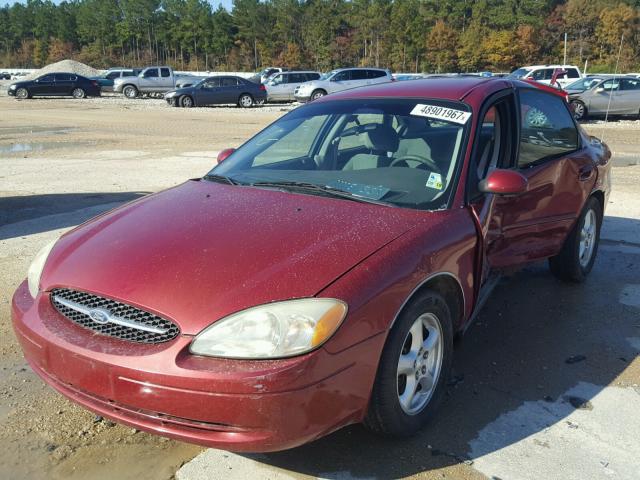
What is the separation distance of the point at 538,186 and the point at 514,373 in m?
1.32

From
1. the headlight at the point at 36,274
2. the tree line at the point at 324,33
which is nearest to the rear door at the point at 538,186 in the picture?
the headlight at the point at 36,274

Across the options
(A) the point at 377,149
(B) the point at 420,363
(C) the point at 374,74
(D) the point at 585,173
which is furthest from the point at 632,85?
(B) the point at 420,363

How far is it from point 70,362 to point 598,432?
2490 mm

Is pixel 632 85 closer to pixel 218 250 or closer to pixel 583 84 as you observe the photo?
pixel 583 84

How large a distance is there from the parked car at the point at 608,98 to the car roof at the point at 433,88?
1941 cm

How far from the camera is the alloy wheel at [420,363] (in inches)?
115

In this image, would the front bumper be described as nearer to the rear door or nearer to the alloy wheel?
the alloy wheel

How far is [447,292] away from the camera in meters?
3.25

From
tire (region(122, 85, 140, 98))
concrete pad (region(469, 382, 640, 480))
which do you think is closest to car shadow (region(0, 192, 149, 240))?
concrete pad (region(469, 382, 640, 480))

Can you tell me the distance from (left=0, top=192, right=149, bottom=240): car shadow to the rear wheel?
31.3 m

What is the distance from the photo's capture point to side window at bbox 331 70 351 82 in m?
29.8

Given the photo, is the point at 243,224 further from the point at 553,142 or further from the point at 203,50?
the point at 203,50

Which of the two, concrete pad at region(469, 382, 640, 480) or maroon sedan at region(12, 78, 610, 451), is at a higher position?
maroon sedan at region(12, 78, 610, 451)

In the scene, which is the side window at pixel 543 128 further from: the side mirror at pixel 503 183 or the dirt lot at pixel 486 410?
the dirt lot at pixel 486 410
